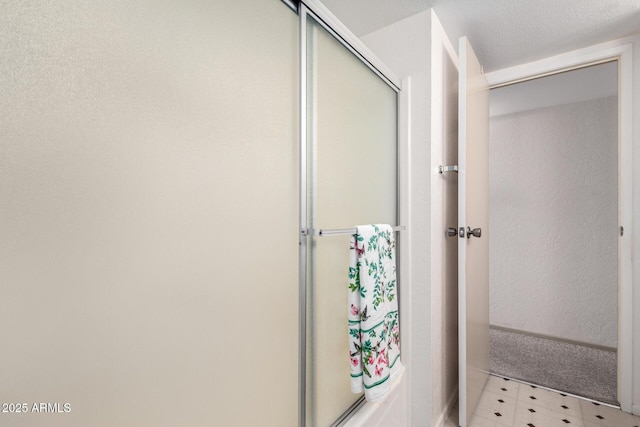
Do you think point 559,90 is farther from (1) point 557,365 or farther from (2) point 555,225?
(1) point 557,365

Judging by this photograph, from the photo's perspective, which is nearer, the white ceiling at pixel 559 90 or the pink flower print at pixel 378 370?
the pink flower print at pixel 378 370

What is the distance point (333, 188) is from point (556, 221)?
2.78 metres

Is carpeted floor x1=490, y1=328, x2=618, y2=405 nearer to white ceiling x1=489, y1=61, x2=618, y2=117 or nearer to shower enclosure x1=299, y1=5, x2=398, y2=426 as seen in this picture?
shower enclosure x1=299, y1=5, x2=398, y2=426

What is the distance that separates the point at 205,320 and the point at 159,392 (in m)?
0.15

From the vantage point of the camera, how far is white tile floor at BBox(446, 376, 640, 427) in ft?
5.63

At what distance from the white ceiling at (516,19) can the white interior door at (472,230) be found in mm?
189

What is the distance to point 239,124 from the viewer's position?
2.49 ft

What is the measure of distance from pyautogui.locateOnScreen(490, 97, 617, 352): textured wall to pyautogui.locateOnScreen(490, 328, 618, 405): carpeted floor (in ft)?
0.53

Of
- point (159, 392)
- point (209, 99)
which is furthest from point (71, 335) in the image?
point (209, 99)

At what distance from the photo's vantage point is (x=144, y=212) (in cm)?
58

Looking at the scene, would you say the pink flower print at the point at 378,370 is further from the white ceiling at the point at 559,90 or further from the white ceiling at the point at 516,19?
the white ceiling at the point at 559,90

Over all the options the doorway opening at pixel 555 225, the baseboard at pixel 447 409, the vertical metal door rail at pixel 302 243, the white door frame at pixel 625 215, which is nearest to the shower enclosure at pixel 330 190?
the vertical metal door rail at pixel 302 243

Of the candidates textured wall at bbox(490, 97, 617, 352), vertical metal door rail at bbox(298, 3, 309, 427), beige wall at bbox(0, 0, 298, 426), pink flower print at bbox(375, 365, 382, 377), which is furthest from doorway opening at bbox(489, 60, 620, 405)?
beige wall at bbox(0, 0, 298, 426)

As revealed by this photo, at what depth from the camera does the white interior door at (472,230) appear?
→ 1589mm
